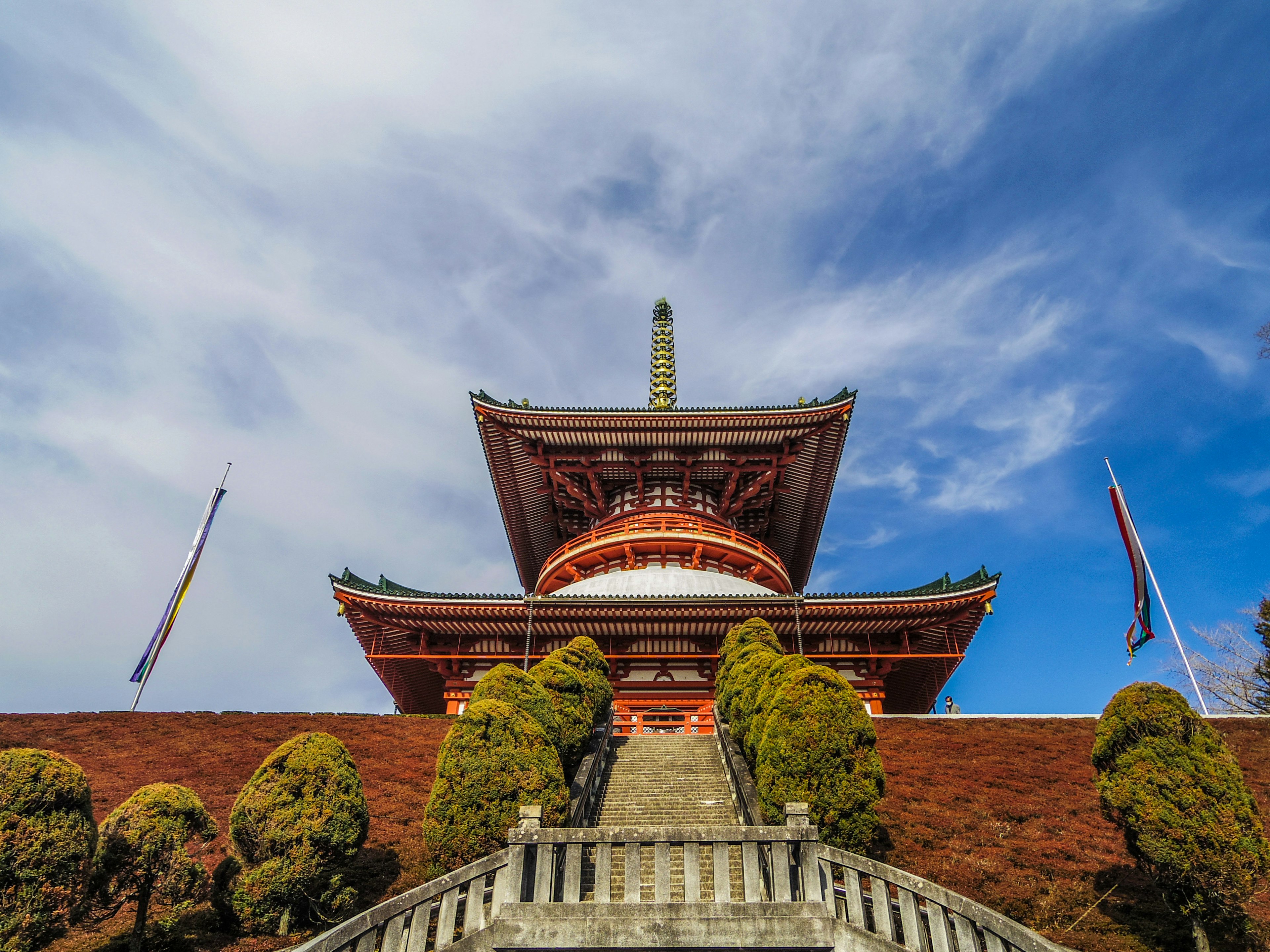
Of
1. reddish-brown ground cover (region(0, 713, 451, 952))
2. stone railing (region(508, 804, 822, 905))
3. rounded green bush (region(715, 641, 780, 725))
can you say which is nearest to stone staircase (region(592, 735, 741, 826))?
rounded green bush (region(715, 641, 780, 725))

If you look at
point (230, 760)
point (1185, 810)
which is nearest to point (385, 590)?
point (230, 760)

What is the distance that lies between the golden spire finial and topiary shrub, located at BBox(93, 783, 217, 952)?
108 ft

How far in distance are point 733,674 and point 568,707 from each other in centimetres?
454

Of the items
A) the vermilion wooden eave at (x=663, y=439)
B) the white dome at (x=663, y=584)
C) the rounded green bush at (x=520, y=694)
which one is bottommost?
the rounded green bush at (x=520, y=694)

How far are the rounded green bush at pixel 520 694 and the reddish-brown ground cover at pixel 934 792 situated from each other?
94.6 inches

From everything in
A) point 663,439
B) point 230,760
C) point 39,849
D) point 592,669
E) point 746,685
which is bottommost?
point 39,849

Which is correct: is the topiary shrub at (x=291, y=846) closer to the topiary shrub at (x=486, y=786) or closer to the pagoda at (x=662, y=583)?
the topiary shrub at (x=486, y=786)

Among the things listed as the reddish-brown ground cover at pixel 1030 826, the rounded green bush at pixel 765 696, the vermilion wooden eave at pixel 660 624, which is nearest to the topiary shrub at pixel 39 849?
the rounded green bush at pixel 765 696

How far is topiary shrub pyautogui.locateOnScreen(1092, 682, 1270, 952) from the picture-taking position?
21.5 ft

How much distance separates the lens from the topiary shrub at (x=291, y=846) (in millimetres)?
7367

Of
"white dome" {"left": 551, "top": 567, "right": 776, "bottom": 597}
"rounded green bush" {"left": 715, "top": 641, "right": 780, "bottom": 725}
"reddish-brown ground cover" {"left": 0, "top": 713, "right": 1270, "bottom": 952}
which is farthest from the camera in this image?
"white dome" {"left": 551, "top": 567, "right": 776, "bottom": 597}

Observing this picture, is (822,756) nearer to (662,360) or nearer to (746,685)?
(746,685)

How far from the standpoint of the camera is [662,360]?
41.9 m

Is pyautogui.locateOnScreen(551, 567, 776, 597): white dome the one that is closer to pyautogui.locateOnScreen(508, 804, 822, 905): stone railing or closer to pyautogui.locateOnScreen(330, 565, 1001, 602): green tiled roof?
pyautogui.locateOnScreen(330, 565, 1001, 602): green tiled roof
